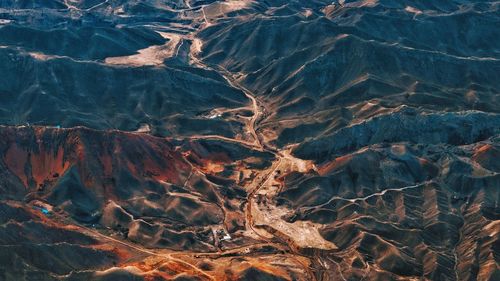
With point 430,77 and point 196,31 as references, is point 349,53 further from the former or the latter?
point 196,31

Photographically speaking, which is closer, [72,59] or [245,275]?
[245,275]

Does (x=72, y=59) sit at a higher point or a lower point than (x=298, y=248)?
higher

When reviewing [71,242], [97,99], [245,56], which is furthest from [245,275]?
[245,56]

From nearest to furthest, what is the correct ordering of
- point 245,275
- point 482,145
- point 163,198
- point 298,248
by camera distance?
Answer: 1. point 245,275
2. point 298,248
3. point 163,198
4. point 482,145

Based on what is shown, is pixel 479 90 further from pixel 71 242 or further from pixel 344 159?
pixel 71 242

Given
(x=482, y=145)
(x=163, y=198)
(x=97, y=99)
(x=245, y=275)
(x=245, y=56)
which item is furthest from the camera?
(x=245, y=56)

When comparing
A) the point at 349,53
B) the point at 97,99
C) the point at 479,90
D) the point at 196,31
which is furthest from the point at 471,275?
the point at 196,31
